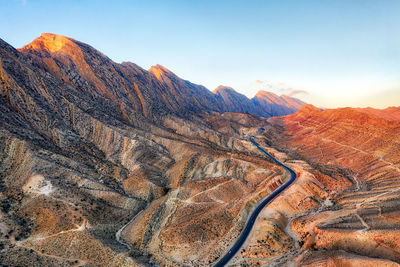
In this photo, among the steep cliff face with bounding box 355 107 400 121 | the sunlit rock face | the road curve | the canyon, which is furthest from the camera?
the steep cliff face with bounding box 355 107 400 121

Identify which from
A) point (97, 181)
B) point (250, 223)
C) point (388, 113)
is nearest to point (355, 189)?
point (250, 223)

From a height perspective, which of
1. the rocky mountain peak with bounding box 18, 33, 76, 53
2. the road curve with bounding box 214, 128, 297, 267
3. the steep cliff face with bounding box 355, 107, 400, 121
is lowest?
the road curve with bounding box 214, 128, 297, 267

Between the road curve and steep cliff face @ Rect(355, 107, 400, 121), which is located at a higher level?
steep cliff face @ Rect(355, 107, 400, 121)

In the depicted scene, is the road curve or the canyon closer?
the road curve

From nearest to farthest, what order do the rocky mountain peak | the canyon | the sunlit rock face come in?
the sunlit rock face, the canyon, the rocky mountain peak

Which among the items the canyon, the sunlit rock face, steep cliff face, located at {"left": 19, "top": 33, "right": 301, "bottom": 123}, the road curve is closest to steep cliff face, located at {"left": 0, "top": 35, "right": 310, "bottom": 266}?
the canyon

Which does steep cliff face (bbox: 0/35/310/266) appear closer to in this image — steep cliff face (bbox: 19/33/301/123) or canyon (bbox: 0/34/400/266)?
canyon (bbox: 0/34/400/266)

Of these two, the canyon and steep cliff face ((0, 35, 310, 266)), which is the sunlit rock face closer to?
the canyon

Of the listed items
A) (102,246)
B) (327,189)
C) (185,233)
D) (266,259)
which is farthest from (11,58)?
(327,189)
